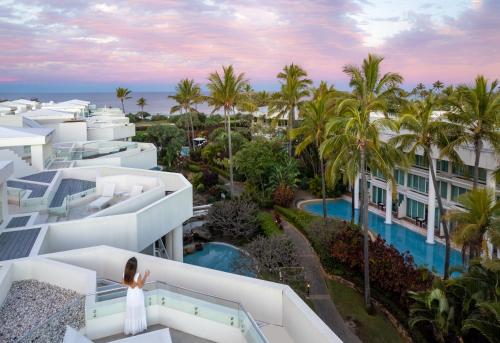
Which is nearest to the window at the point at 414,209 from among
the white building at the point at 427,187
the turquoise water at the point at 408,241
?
the white building at the point at 427,187

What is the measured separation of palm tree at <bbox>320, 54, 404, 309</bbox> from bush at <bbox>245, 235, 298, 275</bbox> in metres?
3.50

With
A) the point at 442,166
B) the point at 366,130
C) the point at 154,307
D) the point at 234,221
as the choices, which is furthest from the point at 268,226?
the point at 154,307

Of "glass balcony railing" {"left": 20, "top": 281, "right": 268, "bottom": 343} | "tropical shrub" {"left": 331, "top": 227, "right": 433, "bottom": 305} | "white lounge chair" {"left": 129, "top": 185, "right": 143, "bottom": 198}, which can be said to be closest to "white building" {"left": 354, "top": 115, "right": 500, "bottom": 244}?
"tropical shrub" {"left": 331, "top": 227, "right": 433, "bottom": 305}

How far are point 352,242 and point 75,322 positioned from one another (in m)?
14.1

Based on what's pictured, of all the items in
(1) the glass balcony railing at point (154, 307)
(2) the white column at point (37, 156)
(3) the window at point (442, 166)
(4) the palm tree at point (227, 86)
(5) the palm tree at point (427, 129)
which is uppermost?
(4) the palm tree at point (227, 86)

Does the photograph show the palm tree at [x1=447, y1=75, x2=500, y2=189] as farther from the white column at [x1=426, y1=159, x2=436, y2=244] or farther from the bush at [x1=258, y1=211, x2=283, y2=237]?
the bush at [x1=258, y1=211, x2=283, y2=237]

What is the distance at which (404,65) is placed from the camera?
40.9 metres

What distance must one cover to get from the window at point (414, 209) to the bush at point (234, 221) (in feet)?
34.0

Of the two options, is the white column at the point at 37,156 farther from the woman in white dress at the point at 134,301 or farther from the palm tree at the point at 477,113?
the palm tree at the point at 477,113

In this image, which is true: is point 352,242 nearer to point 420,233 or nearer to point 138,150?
point 420,233

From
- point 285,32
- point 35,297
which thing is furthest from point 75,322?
point 285,32

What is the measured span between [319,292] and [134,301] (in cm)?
1255

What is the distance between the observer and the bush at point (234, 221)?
2408 centimetres

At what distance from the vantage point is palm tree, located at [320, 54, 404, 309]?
15906 millimetres
